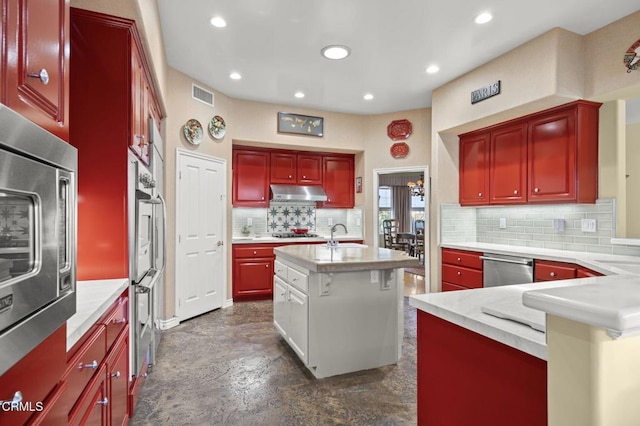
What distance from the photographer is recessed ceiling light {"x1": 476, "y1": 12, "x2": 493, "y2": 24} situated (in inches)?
107

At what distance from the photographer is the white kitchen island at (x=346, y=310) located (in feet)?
8.02

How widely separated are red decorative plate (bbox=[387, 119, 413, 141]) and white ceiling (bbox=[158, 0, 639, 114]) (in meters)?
0.81

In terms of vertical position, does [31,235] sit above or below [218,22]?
below

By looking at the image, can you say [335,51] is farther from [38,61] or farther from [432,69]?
[38,61]

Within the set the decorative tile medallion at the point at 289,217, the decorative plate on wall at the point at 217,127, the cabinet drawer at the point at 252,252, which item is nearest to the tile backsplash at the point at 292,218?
the decorative tile medallion at the point at 289,217

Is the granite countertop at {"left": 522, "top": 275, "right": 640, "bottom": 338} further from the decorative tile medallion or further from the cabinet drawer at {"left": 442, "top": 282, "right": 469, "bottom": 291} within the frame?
the decorative tile medallion

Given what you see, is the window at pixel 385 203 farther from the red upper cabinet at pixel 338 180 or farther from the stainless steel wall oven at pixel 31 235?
the stainless steel wall oven at pixel 31 235

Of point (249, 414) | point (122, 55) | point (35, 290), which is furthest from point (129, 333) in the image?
point (122, 55)

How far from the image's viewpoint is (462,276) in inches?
157

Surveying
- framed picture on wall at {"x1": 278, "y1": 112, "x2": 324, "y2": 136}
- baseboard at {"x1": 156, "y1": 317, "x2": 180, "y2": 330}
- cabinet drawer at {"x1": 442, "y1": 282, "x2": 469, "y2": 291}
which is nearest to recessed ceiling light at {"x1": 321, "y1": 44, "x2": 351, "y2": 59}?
framed picture on wall at {"x1": 278, "y1": 112, "x2": 324, "y2": 136}

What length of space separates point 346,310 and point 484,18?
2.65 meters

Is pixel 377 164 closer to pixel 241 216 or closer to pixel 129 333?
pixel 241 216

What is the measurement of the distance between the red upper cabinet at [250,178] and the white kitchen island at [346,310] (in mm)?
2564

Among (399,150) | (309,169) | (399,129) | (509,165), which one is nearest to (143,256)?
(309,169)
